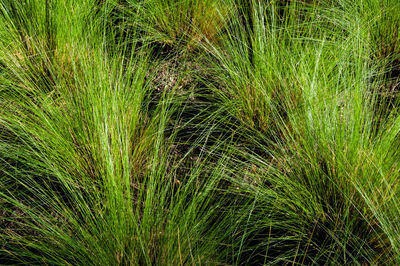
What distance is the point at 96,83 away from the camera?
1.65 m

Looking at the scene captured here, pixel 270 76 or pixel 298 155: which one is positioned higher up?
pixel 270 76

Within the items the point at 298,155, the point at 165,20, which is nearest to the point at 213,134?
the point at 298,155

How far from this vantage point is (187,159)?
183 centimetres

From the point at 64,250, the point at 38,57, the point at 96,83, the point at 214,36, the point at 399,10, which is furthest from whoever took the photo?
the point at 214,36

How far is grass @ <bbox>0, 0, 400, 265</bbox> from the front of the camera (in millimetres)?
1294

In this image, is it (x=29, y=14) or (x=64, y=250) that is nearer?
(x=64, y=250)

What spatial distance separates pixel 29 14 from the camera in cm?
201

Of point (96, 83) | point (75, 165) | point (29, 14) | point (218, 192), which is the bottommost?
point (218, 192)

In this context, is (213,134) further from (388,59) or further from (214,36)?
(388,59)

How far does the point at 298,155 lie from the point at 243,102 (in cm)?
45

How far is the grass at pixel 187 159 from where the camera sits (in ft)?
4.25

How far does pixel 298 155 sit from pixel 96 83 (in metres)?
0.91

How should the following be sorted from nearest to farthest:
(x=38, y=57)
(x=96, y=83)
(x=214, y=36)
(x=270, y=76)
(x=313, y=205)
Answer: (x=313, y=205)
(x=96, y=83)
(x=270, y=76)
(x=38, y=57)
(x=214, y=36)

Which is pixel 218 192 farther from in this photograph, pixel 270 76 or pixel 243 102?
pixel 270 76
